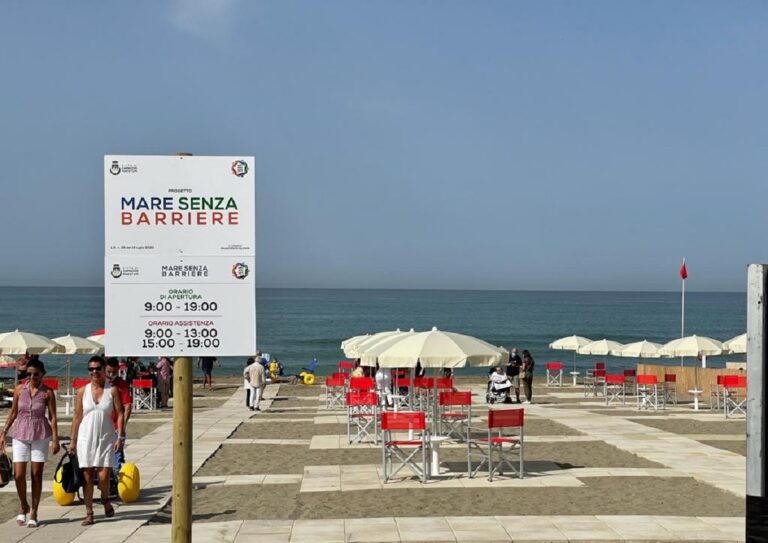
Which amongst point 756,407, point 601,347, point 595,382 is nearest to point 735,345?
point 595,382

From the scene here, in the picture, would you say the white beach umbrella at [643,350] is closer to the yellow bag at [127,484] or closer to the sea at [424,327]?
the yellow bag at [127,484]

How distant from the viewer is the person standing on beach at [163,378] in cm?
2607

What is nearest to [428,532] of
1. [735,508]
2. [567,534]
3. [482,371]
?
[567,534]

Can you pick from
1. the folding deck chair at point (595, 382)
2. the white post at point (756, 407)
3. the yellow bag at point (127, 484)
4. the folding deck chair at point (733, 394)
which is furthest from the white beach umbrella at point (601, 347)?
the white post at point (756, 407)

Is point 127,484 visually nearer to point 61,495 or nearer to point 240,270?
point 61,495

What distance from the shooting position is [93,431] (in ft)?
32.3

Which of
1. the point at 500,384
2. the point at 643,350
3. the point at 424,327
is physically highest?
the point at 643,350

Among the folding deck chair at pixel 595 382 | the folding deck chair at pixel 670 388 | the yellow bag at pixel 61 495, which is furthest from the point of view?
the folding deck chair at pixel 595 382

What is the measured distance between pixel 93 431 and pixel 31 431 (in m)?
0.56

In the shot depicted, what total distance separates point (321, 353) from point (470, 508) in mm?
66084

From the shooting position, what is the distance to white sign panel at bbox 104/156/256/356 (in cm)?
548

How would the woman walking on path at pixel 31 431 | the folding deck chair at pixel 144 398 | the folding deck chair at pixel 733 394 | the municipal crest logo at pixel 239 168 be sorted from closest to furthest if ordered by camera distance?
the municipal crest logo at pixel 239 168 < the woman walking on path at pixel 31 431 < the folding deck chair at pixel 733 394 < the folding deck chair at pixel 144 398

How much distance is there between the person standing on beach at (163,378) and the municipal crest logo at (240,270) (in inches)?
830

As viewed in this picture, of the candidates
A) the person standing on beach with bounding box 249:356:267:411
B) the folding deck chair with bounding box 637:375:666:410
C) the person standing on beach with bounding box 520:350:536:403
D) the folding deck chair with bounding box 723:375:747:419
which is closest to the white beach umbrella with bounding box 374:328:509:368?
the folding deck chair with bounding box 723:375:747:419
